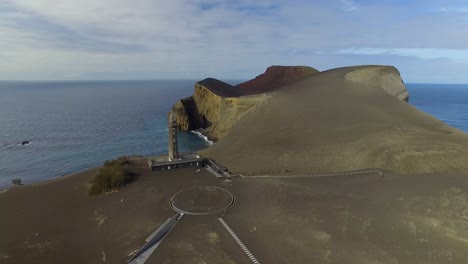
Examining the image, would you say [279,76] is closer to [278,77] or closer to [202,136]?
[278,77]

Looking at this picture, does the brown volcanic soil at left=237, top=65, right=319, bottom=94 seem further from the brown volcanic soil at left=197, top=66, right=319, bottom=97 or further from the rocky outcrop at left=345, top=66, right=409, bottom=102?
the rocky outcrop at left=345, top=66, right=409, bottom=102

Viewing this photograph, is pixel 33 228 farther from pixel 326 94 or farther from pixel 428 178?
pixel 326 94

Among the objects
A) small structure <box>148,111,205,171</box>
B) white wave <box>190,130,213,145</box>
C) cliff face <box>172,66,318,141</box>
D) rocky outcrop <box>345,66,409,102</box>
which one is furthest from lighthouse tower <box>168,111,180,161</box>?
rocky outcrop <box>345,66,409,102</box>

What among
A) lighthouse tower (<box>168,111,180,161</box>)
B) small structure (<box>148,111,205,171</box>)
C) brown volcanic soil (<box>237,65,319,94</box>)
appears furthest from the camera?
brown volcanic soil (<box>237,65,319,94</box>)

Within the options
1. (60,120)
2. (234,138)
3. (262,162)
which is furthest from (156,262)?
(60,120)

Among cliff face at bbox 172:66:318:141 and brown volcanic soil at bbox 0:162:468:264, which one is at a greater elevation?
cliff face at bbox 172:66:318:141
